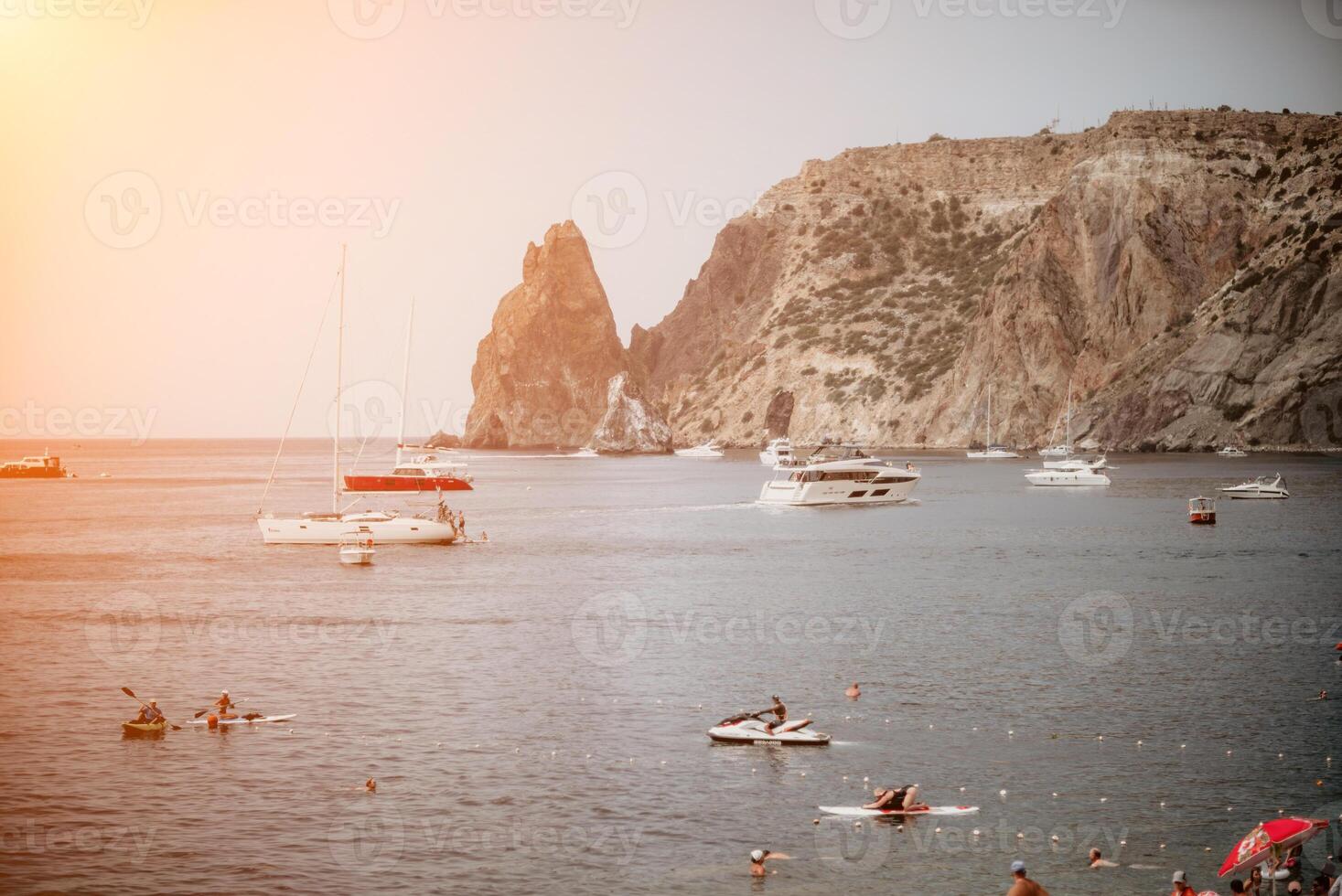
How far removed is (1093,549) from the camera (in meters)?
88.7

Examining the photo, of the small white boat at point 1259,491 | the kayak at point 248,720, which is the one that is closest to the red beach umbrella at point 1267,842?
the kayak at point 248,720

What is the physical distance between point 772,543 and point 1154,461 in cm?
11264

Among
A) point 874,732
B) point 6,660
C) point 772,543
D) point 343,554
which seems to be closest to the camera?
point 874,732

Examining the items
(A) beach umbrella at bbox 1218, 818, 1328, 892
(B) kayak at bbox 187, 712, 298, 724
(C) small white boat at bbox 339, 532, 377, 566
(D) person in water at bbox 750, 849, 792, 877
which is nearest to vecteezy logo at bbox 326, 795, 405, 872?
(D) person in water at bbox 750, 849, 792, 877

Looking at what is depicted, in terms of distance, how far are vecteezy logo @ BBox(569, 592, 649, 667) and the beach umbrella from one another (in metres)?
27.7

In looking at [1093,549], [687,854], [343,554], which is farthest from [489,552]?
[687,854]

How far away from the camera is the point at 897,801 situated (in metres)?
30.7

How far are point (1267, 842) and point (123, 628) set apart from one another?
163 feet

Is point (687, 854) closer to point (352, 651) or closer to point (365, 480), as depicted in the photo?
point (352, 651)

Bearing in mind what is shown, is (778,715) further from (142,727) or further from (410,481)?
(410,481)

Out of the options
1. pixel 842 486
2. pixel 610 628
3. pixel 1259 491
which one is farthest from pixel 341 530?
pixel 1259 491

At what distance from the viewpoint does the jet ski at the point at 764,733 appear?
36.9 meters

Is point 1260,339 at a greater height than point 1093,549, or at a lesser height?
greater

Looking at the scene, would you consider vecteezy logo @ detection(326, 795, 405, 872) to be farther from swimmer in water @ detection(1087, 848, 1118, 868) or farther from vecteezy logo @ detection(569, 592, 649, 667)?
vecteezy logo @ detection(569, 592, 649, 667)
